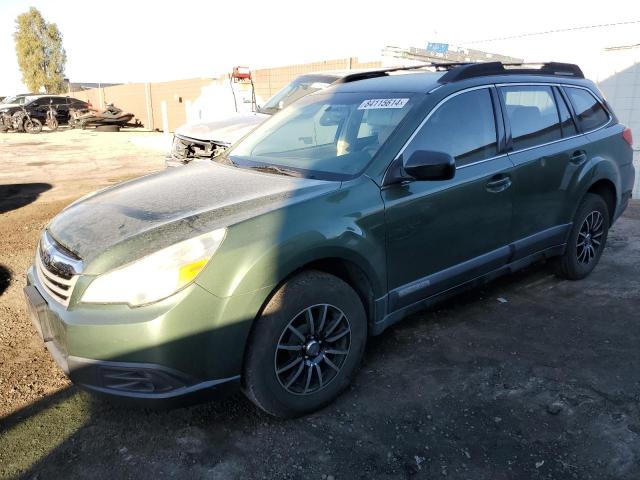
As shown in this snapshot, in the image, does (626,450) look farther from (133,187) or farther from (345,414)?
(133,187)

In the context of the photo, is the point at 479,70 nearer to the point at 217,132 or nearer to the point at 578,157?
the point at 578,157

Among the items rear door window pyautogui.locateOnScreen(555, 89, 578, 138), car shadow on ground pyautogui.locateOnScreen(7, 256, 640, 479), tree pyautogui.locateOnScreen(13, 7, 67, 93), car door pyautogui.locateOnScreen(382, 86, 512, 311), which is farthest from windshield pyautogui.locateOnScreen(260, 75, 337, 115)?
tree pyautogui.locateOnScreen(13, 7, 67, 93)

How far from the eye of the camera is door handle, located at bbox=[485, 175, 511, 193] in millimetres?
3518

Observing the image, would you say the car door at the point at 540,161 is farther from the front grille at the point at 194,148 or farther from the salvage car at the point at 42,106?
the salvage car at the point at 42,106

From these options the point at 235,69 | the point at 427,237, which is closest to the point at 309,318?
the point at 427,237

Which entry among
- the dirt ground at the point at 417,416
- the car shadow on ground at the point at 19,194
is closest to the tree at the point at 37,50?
the car shadow on ground at the point at 19,194

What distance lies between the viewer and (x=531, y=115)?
13.1 feet

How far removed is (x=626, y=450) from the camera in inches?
101

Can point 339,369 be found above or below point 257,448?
above

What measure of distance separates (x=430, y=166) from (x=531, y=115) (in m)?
1.56

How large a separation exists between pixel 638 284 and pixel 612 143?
1.26 meters

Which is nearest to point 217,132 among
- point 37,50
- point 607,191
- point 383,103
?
point 383,103

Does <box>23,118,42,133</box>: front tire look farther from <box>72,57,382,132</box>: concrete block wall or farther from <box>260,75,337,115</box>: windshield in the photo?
<box>260,75,337,115</box>: windshield

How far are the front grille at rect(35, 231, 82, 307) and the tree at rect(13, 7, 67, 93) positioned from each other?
6003 cm
